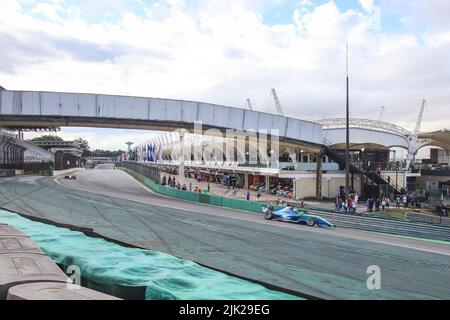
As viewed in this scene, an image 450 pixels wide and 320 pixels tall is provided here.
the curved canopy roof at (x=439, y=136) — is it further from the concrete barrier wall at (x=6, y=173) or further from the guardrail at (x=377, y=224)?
the concrete barrier wall at (x=6, y=173)

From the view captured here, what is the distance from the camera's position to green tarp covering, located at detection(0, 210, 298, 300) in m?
5.22

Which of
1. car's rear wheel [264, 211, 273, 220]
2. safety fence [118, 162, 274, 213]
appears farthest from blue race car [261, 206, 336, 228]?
safety fence [118, 162, 274, 213]

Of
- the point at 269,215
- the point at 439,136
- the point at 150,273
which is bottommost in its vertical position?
the point at 269,215

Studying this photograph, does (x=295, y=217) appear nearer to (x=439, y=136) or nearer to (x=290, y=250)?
(x=290, y=250)

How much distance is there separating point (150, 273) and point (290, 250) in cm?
926

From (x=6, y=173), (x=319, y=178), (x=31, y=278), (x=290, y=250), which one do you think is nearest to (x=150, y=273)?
(x=31, y=278)

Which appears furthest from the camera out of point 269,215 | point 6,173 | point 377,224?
point 6,173

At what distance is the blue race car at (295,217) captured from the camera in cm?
2377

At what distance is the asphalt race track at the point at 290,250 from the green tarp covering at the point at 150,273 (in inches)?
108

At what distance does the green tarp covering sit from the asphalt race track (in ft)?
9.02

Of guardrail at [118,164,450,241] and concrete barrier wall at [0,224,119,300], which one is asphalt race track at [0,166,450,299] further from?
concrete barrier wall at [0,224,119,300]

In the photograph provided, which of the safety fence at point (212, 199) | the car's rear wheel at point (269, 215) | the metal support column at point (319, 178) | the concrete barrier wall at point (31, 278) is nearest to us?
the concrete barrier wall at point (31, 278)

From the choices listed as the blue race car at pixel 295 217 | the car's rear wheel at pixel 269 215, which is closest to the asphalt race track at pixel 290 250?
the car's rear wheel at pixel 269 215

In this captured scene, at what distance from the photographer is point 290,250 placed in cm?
1459
